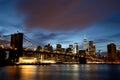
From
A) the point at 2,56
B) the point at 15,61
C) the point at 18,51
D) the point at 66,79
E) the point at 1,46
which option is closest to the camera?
the point at 66,79

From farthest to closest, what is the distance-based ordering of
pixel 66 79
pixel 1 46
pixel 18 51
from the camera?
pixel 18 51 < pixel 1 46 < pixel 66 79

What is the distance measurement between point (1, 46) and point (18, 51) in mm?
8914

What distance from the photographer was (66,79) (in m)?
31.7

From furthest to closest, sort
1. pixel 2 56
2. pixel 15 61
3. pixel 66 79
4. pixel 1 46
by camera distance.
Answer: pixel 15 61
pixel 2 56
pixel 1 46
pixel 66 79

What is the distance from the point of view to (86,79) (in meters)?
32.6

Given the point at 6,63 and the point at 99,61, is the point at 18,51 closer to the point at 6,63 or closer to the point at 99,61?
the point at 6,63

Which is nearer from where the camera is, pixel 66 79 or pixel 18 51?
pixel 66 79

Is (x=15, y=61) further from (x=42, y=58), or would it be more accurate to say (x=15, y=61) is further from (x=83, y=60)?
(x=83, y=60)

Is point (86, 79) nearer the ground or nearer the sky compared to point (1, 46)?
nearer the ground

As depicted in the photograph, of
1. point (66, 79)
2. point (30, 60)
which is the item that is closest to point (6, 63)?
point (30, 60)

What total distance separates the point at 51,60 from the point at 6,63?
4011cm

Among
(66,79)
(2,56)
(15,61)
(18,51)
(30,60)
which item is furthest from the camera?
(30,60)

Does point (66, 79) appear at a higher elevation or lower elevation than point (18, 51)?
lower

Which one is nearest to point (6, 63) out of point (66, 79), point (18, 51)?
point (18, 51)
